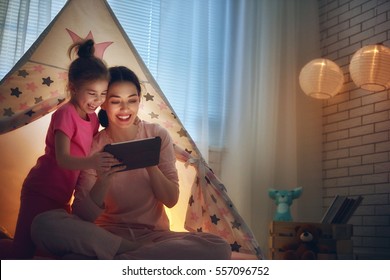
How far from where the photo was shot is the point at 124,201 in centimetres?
171

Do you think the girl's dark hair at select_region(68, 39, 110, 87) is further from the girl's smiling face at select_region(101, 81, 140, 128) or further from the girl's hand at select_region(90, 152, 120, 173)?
the girl's hand at select_region(90, 152, 120, 173)

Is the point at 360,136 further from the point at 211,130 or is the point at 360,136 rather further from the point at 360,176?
the point at 211,130

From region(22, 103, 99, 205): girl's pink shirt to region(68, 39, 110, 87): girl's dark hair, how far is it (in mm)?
105

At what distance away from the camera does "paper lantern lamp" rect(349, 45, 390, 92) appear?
2.31m

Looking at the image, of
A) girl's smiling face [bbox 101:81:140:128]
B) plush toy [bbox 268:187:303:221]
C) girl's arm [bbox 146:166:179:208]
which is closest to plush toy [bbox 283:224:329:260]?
plush toy [bbox 268:187:303:221]

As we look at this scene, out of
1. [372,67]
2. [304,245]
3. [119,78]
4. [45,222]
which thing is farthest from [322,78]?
[45,222]

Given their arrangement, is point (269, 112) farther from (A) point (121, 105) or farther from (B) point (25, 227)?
(B) point (25, 227)

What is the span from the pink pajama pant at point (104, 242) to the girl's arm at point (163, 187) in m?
0.16

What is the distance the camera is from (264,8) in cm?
274

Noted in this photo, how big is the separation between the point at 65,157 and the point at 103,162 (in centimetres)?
13
